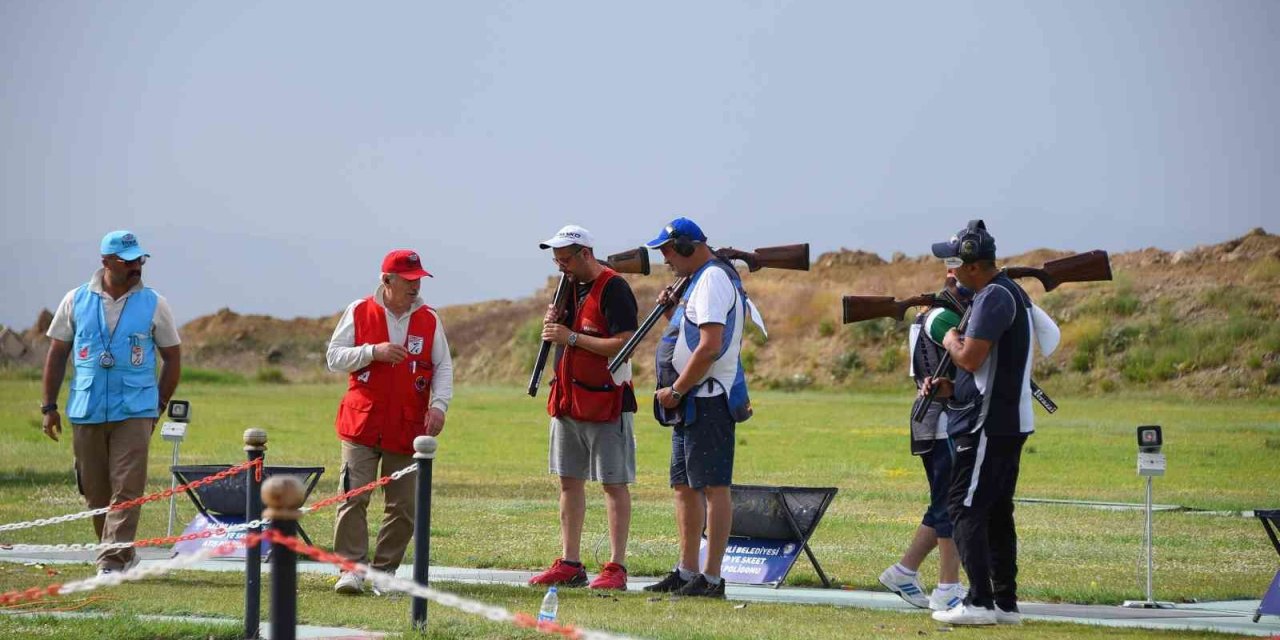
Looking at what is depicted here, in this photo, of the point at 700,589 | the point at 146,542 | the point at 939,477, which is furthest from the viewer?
the point at 700,589

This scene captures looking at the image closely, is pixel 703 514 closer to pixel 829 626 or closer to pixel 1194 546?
pixel 829 626

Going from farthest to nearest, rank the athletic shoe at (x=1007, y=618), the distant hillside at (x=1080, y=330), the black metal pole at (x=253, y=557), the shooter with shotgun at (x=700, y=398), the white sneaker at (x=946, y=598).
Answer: the distant hillside at (x=1080, y=330) < the shooter with shotgun at (x=700, y=398) < the white sneaker at (x=946, y=598) < the athletic shoe at (x=1007, y=618) < the black metal pole at (x=253, y=557)

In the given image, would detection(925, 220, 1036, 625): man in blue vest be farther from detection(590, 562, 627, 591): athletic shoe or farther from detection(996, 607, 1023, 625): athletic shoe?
detection(590, 562, 627, 591): athletic shoe

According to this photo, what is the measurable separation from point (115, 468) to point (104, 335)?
0.86 metres

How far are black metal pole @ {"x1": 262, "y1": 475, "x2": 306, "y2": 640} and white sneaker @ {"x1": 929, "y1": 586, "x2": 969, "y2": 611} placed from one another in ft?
14.9

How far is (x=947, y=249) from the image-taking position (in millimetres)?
9391

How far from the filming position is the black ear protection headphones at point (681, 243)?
34.0 feet

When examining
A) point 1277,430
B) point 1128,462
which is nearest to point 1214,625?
point 1128,462

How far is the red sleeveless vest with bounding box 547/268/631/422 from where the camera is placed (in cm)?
1070

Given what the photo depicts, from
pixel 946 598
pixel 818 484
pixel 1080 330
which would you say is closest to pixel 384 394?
pixel 946 598

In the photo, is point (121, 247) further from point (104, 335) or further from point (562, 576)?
point (562, 576)

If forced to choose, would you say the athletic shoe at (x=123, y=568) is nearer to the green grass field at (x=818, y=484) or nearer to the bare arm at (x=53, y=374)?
the green grass field at (x=818, y=484)

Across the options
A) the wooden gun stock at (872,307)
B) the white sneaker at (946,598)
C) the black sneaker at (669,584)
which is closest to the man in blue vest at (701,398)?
the black sneaker at (669,584)

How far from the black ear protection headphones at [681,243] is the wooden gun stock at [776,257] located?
1.66ft
